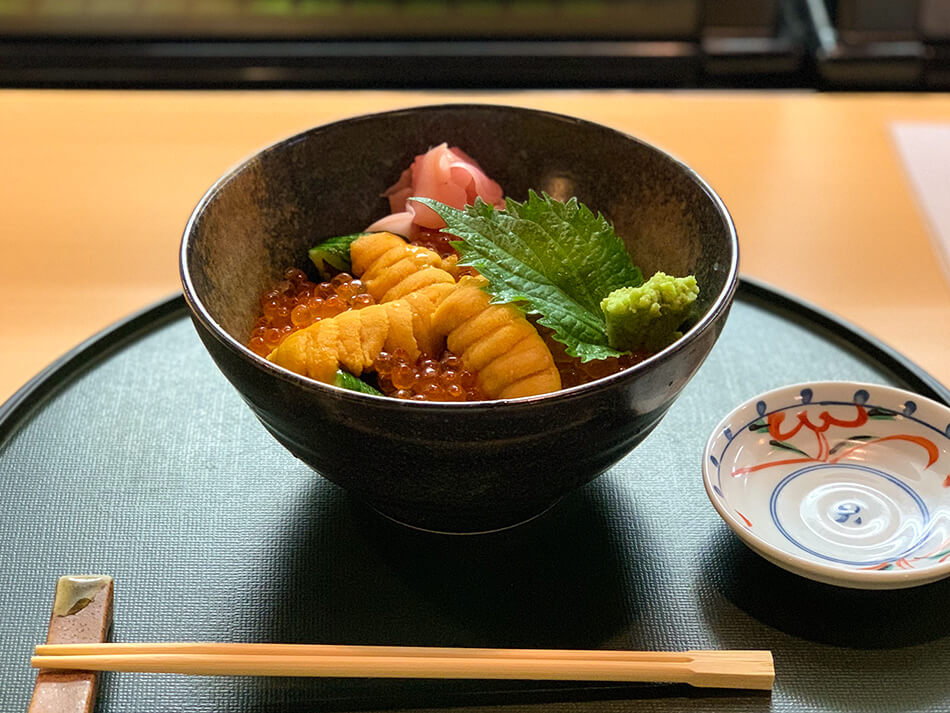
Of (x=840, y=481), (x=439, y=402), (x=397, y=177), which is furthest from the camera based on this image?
(x=397, y=177)

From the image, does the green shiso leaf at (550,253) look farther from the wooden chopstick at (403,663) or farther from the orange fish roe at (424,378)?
the wooden chopstick at (403,663)

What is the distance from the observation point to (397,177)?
1.08m

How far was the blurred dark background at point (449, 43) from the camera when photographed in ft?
7.24

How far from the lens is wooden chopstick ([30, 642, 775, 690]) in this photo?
721mm

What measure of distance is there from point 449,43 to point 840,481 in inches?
63.5

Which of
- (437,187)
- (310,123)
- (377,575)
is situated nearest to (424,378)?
(377,575)

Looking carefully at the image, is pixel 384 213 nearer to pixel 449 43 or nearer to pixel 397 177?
pixel 397 177

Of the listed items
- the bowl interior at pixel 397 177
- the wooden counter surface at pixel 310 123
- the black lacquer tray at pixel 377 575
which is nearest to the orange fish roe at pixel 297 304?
the bowl interior at pixel 397 177

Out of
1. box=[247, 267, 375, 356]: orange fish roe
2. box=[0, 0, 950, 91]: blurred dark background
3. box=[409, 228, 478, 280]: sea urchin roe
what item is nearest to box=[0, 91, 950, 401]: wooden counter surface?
box=[0, 0, 950, 91]: blurred dark background

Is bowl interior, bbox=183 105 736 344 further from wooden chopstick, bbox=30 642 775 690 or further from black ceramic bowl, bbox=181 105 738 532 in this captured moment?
wooden chopstick, bbox=30 642 775 690

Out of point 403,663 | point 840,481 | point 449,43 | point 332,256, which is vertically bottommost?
point 403,663

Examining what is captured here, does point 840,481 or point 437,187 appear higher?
point 437,187

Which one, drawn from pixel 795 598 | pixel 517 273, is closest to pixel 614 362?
pixel 517 273

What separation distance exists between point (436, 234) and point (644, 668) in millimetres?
463
